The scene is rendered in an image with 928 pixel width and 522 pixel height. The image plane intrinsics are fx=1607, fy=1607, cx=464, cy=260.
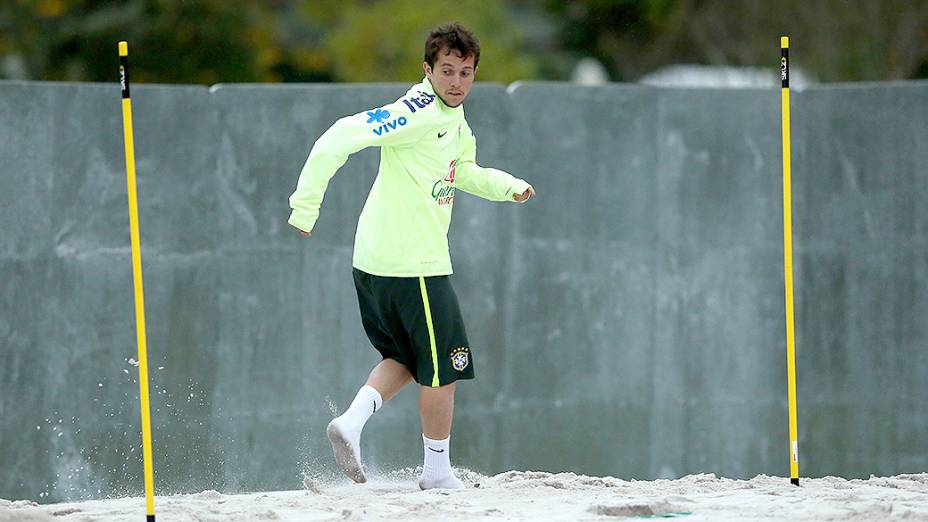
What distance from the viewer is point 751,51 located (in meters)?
20.7

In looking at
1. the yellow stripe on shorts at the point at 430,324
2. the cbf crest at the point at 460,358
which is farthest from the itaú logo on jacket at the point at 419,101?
the cbf crest at the point at 460,358

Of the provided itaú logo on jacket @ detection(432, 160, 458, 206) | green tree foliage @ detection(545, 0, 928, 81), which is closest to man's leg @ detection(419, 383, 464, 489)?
itaú logo on jacket @ detection(432, 160, 458, 206)

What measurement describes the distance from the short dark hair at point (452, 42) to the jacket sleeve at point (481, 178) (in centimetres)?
40

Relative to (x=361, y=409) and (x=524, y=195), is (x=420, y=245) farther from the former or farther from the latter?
(x=361, y=409)

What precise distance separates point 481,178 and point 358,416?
1.18 meters

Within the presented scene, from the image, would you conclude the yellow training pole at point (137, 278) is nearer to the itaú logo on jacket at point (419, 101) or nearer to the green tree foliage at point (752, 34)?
the itaú logo on jacket at point (419, 101)

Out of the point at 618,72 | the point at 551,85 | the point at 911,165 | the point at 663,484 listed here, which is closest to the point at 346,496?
the point at 663,484

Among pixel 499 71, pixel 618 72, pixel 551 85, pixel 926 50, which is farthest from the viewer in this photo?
pixel 618 72

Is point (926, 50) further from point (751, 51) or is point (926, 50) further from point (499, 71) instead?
point (499, 71)

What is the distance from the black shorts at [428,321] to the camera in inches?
262

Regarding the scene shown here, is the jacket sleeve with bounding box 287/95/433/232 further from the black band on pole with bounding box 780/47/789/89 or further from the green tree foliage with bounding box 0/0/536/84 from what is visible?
the green tree foliage with bounding box 0/0/536/84

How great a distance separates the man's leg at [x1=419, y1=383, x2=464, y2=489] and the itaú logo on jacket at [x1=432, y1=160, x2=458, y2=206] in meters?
0.78

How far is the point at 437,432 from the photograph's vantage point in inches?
267

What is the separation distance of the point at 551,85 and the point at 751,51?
12.5 m
